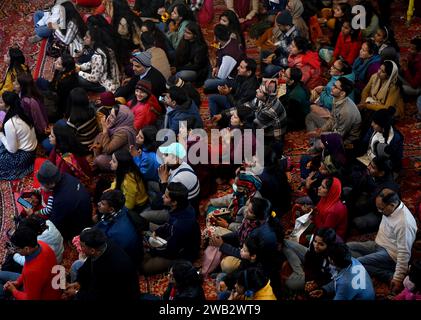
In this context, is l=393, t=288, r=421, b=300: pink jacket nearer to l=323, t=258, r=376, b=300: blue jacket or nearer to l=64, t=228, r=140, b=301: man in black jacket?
l=323, t=258, r=376, b=300: blue jacket

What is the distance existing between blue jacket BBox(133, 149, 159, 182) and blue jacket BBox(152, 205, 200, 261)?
789 millimetres

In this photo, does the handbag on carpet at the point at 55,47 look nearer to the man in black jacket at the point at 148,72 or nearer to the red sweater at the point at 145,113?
the man in black jacket at the point at 148,72

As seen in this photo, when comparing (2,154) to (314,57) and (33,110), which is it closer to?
(33,110)

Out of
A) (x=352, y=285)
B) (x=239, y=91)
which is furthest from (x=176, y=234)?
(x=239, y=91)

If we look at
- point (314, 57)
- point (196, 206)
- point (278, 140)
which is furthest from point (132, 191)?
point (314, 57)

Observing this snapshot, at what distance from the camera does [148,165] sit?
7.08 metres

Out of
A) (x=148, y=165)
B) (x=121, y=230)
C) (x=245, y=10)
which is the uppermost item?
(x=245, y=10)

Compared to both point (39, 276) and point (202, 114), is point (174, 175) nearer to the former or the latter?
point (39, 276)

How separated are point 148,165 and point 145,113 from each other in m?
0.99

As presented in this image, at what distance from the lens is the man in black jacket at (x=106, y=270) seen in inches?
215

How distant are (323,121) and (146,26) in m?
2.62

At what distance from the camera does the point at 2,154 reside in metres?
7.66

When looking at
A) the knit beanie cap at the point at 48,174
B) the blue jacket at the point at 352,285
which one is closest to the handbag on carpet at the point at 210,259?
the blue jacket at the point at 352,285

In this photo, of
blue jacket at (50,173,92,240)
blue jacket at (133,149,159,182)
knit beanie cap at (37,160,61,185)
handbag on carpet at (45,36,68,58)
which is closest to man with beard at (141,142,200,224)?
blue jacket at (133,149,159,182)
